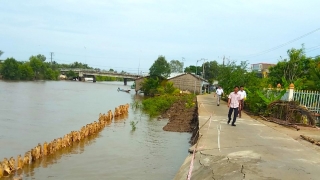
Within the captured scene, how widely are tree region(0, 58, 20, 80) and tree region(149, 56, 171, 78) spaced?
37.5m

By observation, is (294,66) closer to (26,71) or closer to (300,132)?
(300,132)

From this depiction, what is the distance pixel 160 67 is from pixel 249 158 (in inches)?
2873

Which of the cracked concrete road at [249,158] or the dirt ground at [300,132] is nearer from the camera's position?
the cracked concrete road at [249,158]

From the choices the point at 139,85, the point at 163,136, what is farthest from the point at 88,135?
the point at 139,85

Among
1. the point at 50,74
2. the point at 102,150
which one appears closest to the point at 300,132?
the point at 102,150

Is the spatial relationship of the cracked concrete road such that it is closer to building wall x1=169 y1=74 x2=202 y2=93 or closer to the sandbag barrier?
the sandbag barrier

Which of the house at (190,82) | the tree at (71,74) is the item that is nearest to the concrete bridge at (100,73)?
the tree at (71,74)

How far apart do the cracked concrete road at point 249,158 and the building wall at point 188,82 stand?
45.2 meters

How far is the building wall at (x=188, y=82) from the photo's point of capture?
189 feet

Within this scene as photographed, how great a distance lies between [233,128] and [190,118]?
10.1 m

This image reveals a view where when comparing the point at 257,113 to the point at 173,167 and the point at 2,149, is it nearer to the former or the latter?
the point at 173,167

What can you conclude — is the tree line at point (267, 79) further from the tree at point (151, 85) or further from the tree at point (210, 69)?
the tree at point (210, 69)

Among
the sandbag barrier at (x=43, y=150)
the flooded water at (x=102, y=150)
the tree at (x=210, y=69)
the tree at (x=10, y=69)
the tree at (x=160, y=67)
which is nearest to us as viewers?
the sandbag barrier at (x=43, y=150)

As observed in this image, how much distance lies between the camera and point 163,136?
57.3 ft
